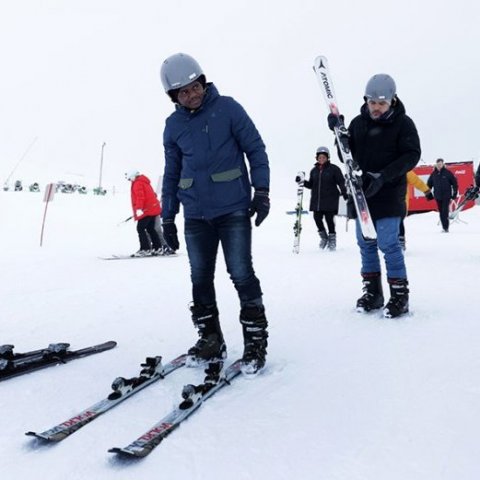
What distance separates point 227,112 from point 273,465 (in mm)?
2087

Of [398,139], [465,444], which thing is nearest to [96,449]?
[465,444]

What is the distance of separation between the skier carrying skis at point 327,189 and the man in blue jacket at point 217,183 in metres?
7.82

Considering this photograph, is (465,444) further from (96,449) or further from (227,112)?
(227,112)

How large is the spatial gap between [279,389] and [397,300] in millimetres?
2041

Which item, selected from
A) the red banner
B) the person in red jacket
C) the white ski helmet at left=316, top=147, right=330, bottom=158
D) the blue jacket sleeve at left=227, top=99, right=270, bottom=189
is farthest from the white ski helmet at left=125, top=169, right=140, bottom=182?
the red banner

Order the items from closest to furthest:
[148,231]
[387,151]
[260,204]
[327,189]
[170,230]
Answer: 1. [260,204]
2. [170,230]
3. [387,151]
4. [327,189]
5. [148,231]

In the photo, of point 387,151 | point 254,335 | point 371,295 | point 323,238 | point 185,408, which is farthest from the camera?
point 323,238

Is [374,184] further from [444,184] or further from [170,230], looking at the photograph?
[444,184]

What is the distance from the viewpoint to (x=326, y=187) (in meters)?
10.8

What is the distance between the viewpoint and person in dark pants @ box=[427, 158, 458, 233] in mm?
14906

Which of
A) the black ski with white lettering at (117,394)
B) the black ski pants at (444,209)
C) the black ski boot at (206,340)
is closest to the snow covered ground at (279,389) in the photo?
the black ski with white lettering at (117,394)

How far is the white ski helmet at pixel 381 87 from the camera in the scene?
4070 millimetres

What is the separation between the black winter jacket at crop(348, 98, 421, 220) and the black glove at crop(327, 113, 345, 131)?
123mm

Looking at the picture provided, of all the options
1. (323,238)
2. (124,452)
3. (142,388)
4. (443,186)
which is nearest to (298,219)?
(323,238)
